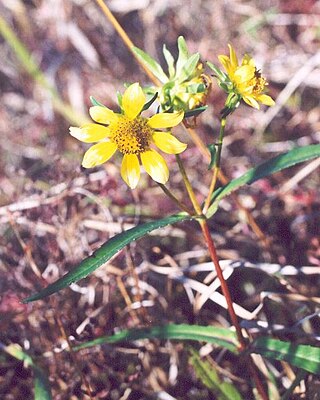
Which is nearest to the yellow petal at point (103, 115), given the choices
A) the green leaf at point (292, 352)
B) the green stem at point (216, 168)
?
the green stem at point (216, 168)

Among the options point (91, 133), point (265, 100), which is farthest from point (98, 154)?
point (265, 100)

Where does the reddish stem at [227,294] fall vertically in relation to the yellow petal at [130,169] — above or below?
below

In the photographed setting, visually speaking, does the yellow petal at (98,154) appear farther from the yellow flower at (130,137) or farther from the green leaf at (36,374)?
the green leaf at (36,374)

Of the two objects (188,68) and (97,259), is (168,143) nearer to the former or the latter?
(188,68)

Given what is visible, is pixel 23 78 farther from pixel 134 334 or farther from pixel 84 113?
pixel 134 334

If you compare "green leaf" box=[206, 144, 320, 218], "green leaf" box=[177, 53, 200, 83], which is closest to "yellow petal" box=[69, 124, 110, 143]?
"green leaf" box=[177, 53, 200, 83]

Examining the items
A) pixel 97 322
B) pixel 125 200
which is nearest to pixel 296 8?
pixel 125 200
